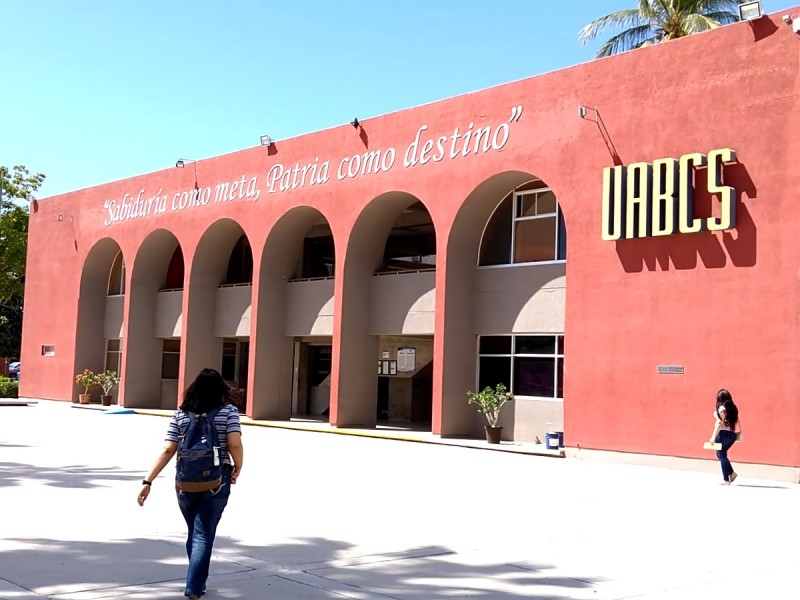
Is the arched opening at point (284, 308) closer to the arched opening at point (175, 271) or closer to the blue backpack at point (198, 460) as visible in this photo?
the arched opening at point (175, 271)

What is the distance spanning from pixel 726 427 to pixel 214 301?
21.5m

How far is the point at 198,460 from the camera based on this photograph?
6.65 m

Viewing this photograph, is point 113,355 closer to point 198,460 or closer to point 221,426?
point 221,426

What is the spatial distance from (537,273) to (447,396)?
3.82 m

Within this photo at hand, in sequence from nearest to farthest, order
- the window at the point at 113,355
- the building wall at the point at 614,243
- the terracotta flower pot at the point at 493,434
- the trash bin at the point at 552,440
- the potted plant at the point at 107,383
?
the building wall at the point at 614,243 → the trash bin at the point at 552,440 → the terracotta flower pot at the point at 493,434 → the potted plant at the point at 107,383 → the window at the point at 113,355

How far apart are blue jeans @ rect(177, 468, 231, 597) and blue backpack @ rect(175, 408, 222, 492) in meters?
0.08

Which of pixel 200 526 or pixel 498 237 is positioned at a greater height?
pixel 498 237

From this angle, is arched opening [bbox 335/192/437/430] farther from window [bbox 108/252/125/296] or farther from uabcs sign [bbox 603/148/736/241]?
window [bbox 108/252/125/296]

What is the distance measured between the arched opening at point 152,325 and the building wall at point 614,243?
24.4 feet

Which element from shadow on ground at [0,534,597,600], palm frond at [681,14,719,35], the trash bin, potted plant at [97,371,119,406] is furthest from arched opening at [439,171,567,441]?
potted plant at [97,371,119,406]

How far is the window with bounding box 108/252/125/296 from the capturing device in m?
39.2

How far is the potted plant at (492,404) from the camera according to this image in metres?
22.5

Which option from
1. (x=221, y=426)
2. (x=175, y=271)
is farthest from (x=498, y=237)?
(x=221, y=426)

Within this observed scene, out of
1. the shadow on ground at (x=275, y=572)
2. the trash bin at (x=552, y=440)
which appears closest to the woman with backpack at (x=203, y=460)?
the shadow on ground at (x=275, y=572)
